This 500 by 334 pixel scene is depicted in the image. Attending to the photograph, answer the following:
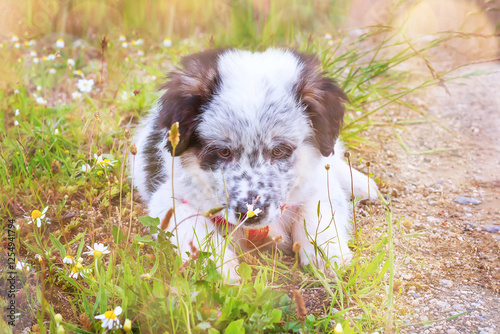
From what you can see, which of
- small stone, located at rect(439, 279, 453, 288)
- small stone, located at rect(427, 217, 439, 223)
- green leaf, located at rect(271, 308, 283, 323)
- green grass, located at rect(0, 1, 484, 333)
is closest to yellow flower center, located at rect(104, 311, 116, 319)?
green grass, located at rect(0, 1, 484, 333)

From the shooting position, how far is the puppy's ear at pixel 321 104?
229 cm

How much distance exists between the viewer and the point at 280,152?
2.25 metres

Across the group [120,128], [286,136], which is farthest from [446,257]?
[120,128]

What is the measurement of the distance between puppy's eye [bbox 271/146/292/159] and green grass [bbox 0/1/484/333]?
522mm

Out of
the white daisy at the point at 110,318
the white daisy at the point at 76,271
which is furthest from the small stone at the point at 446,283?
the white daisy at the point at 76,271

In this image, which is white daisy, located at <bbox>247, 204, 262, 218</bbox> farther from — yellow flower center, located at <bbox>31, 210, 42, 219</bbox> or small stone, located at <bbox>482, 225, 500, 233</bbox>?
small stone, located at <bbox>482, 225, 500, 233</bbox>

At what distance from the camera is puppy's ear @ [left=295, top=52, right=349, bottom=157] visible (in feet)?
7.51

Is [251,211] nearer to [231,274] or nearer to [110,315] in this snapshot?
[231,274]

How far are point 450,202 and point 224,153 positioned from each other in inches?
69.6

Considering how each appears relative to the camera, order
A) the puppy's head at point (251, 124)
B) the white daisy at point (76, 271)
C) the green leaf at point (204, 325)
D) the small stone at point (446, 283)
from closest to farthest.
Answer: the green leaf at point (204, 325), the white daisy at point (76, 271), the puppy's head at point (251, 124), the small stone at point (446, 283)

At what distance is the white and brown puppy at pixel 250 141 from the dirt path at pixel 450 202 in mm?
478

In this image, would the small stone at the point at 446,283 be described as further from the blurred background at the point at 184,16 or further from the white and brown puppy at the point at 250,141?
the blurred background at the point at 184,16

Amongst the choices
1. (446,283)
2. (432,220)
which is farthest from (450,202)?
(446,283)

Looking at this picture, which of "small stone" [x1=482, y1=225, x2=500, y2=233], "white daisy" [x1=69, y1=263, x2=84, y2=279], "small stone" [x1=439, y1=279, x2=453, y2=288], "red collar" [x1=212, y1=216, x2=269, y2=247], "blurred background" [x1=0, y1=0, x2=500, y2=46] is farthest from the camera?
"blurred background" [x1=0, y1=0, x2=500, y2=46]
